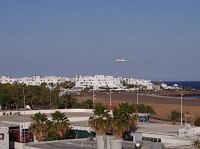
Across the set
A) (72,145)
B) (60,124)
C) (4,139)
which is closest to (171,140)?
(72,145)

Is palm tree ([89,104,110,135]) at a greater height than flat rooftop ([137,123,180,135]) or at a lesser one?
greater

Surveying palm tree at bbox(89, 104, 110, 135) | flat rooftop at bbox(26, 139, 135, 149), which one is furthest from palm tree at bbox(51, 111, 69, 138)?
flat rooftop at bbox(26, 139, 135, 149)

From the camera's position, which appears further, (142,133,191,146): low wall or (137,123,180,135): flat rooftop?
(137,123,180,135): flat rooftop

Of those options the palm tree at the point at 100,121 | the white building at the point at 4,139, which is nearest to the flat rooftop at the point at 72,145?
the white building at the point at 4,139

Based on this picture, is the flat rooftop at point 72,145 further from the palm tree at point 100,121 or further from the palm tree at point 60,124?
the palm tree at point 60,124

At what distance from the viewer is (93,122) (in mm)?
51625

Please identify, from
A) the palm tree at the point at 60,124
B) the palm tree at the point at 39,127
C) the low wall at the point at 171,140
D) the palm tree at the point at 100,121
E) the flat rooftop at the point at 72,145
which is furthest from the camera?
the palm tree at the point at 60,124

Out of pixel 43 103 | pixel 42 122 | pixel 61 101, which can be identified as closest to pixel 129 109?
pixel 42 122

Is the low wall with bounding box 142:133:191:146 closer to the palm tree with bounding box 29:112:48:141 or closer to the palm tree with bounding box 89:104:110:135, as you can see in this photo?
the palm tree with bounding box 89:104:110:135

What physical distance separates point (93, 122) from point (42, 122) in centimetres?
482

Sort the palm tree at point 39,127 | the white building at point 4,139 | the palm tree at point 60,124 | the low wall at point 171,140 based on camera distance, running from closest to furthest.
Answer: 1. the white building at point 4,139
2. the low wall at point 171,140
3. the palm tree at point 39,127
4. the palm tree at point 60,124

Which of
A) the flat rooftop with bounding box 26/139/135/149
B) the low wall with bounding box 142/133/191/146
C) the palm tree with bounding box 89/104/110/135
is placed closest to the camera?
the flat rooftop with bounding box 26/139/135/149

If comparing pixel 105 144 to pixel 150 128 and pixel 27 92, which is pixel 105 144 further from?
pixel 27 92

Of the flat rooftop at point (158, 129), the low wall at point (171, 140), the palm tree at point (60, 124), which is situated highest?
the palm tree at point (60, 124)
